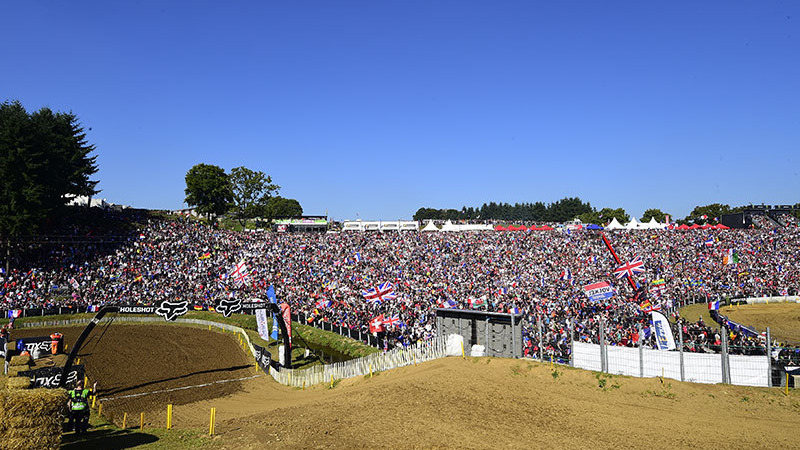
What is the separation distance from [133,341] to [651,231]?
58848 mm

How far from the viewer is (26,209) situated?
51.5 m

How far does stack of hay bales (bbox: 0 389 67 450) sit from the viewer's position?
10.5 metres

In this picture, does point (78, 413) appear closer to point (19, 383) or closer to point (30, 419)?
point (19, 383)

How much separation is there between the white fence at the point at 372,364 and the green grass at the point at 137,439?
7.85m

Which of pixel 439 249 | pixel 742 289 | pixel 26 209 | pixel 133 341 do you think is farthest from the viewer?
pixel 439 249

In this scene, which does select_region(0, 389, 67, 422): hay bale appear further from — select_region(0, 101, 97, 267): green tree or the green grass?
select_region(0, 101, 97, 267): green tree

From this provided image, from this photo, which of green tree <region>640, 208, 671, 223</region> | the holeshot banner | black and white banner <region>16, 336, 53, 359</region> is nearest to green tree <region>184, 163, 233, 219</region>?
black and white banner <region>16, 336, 53, 359</region>

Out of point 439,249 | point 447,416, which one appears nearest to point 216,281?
point 439,249

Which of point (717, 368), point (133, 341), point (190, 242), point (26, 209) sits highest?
point (26, 209)

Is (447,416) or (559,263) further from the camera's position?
(559,263)

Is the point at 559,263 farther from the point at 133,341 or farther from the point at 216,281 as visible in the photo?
the point at 133,341

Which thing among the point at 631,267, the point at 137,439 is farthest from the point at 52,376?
the point at 631,267

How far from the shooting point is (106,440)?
50.6 feet

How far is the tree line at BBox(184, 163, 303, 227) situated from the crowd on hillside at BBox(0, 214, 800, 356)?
2247 centimetres
